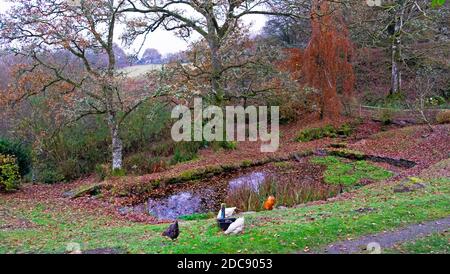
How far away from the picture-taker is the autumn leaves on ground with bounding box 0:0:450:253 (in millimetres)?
7582

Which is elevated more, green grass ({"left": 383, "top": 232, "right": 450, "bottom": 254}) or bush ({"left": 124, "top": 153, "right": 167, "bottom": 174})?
green grass ({"left": 383, "top": 232, "right": 450, "bottom": 254})

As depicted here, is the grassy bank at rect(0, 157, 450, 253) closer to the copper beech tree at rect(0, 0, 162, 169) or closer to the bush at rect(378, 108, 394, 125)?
the copper beech tree at rect(0, 0, 162, 169)

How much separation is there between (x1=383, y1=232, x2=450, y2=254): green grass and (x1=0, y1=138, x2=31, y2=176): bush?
1253cm

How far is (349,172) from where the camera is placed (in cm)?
1464

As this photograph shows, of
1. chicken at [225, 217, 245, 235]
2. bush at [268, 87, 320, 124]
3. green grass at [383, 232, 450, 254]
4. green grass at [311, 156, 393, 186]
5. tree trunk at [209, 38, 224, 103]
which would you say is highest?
tree trunk at [209, 38, 224, 103]

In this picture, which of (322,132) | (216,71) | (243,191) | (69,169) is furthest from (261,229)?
(322,132)

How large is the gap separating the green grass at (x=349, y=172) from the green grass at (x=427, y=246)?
21.9 feet

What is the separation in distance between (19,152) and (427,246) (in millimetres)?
13498

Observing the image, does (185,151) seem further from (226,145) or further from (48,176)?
(48,176)

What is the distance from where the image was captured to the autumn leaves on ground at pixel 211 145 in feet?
24.9

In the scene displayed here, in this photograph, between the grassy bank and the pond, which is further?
the pond

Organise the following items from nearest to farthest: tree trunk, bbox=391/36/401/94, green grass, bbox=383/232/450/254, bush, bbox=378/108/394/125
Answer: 1. green grass, bbox=383/232/450/254
2. bush, bbox=378/108/394/125
3. tree trunk, bbox=391/36/401/94

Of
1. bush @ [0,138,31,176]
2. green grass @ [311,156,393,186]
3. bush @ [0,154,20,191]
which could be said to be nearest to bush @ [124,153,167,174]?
bush @ [0,138,31,176]

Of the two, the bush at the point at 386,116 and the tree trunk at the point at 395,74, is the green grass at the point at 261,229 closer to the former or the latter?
the bush at the point at 386,116
